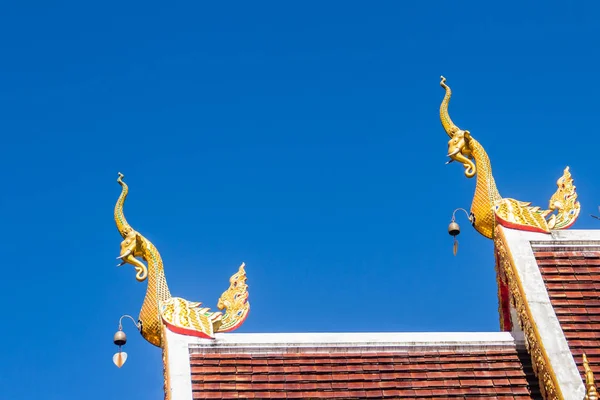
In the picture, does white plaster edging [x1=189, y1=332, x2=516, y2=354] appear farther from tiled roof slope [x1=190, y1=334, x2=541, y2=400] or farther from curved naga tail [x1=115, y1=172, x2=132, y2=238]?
curved naga tail [x1=115, y1=172, x2=132, y2=238]

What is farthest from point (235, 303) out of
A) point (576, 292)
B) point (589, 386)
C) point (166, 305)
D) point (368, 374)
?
point (589, 386)

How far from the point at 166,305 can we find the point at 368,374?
9.59 feet

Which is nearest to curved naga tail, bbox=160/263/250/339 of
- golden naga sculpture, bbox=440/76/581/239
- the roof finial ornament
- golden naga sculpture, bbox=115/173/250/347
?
golden naga sculpture, bbox=115/173/250/347

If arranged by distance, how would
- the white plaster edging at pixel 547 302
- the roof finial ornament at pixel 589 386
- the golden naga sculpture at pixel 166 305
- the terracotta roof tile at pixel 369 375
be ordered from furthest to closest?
the golden naga sculpture at pixel 166 305 → the terracotta roof tile at pixel 369 375 → the white plaster edging at pixel 547 302 → the roof finial ornament at pixel 589 386

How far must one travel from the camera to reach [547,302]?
59.4ft

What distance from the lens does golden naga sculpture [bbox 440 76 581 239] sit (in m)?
19.4

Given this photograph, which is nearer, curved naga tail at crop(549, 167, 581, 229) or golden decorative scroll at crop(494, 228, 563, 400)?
golden decorative scroll at crop(494, 228, 563, 400)

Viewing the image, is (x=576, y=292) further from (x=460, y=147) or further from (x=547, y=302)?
(x=460, y=147)

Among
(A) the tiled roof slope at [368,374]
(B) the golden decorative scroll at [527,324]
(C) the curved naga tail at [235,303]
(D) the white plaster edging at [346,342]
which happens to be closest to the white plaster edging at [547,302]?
(B) the golden decorative scroll at [527,324]

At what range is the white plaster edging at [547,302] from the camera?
16.9m

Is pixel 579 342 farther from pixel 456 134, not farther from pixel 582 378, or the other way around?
pixel 456 134

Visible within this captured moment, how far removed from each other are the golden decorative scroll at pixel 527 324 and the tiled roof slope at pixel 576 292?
38 cm

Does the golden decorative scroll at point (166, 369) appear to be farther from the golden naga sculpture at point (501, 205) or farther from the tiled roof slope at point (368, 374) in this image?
the golden naga sculpture at point (501, 205)

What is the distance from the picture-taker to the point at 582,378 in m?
16.9
